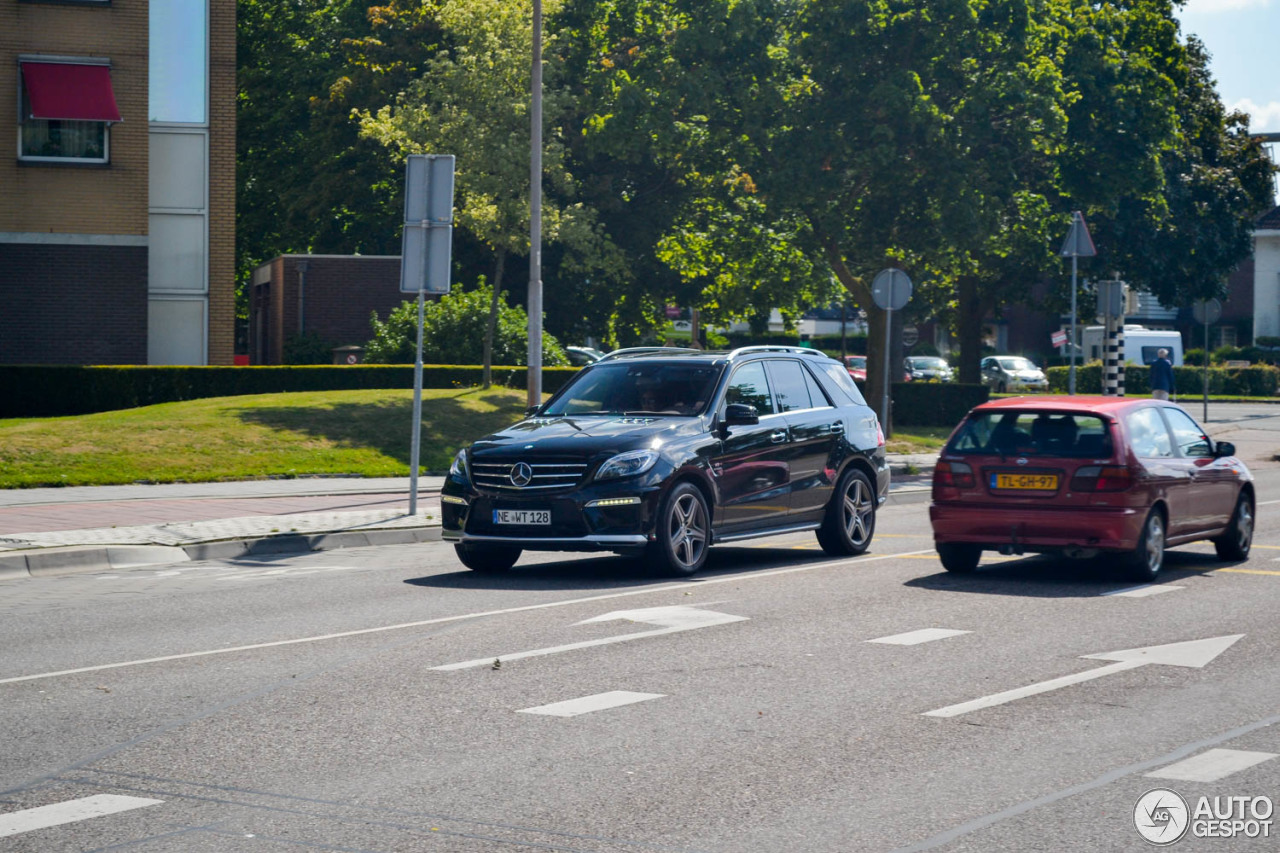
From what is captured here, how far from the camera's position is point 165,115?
3391cm

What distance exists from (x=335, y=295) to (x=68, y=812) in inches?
1519

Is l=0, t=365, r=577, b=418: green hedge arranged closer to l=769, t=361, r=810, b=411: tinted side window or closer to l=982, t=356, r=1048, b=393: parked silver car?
l=769, t=361, r=810, b=411: tinted side window

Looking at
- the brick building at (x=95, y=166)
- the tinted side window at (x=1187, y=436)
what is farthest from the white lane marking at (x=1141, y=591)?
the brick building at (x=95, y=166)

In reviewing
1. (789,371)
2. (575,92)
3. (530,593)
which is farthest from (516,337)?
(530,593)

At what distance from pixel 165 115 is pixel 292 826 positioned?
3066 centimetres

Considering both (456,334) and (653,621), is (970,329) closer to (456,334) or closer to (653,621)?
(456,334)

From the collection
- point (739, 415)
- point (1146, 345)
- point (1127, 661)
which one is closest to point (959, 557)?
point (739, 415)

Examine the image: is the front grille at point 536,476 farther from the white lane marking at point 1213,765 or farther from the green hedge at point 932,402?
the green hedge at point 932,402

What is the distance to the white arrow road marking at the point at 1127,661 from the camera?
768cm

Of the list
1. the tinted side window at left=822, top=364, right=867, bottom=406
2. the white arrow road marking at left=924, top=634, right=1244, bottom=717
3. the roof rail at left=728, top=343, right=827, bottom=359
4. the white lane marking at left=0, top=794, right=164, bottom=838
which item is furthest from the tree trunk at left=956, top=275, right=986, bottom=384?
the white lane marking at left=0, top=794, right=164, bottom=838

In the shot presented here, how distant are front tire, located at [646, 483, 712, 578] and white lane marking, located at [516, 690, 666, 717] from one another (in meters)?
4.54

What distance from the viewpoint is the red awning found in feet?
102

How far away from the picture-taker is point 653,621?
10.3 m

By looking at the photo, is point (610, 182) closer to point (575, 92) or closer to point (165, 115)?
point (575, 92)
